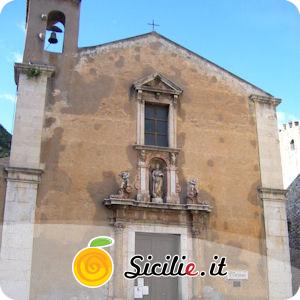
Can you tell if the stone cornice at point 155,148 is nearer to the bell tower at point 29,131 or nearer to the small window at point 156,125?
the small window at point 156,125

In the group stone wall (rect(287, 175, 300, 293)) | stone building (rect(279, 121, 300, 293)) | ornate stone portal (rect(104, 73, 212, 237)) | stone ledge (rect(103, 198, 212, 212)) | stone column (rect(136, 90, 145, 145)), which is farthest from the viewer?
stone building (rect(279, 121, 300, 293))

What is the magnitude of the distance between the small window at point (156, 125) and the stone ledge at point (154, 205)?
1802 millimetres

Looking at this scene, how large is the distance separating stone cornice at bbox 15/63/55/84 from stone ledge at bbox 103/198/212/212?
376cm

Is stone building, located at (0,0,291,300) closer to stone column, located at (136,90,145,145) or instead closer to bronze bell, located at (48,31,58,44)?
stone column, located at (136,90,145,145)

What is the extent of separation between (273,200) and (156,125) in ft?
12.5

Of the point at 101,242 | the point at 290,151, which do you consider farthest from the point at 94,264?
the point at 290,151

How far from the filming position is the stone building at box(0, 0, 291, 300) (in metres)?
11.7

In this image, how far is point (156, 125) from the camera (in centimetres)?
1362

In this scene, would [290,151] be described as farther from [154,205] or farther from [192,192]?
[154,205]

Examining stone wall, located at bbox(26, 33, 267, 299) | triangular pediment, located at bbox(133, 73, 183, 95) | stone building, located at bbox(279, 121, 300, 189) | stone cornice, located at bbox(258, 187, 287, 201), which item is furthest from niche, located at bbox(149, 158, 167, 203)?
stone building, located at bbox(279, 121, 300, 189)

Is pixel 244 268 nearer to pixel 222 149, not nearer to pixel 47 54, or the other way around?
pixel 222 149

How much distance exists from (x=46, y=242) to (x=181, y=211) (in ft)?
11.4

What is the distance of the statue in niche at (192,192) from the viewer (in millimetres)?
12789

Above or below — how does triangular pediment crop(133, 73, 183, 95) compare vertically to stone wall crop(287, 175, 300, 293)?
above
